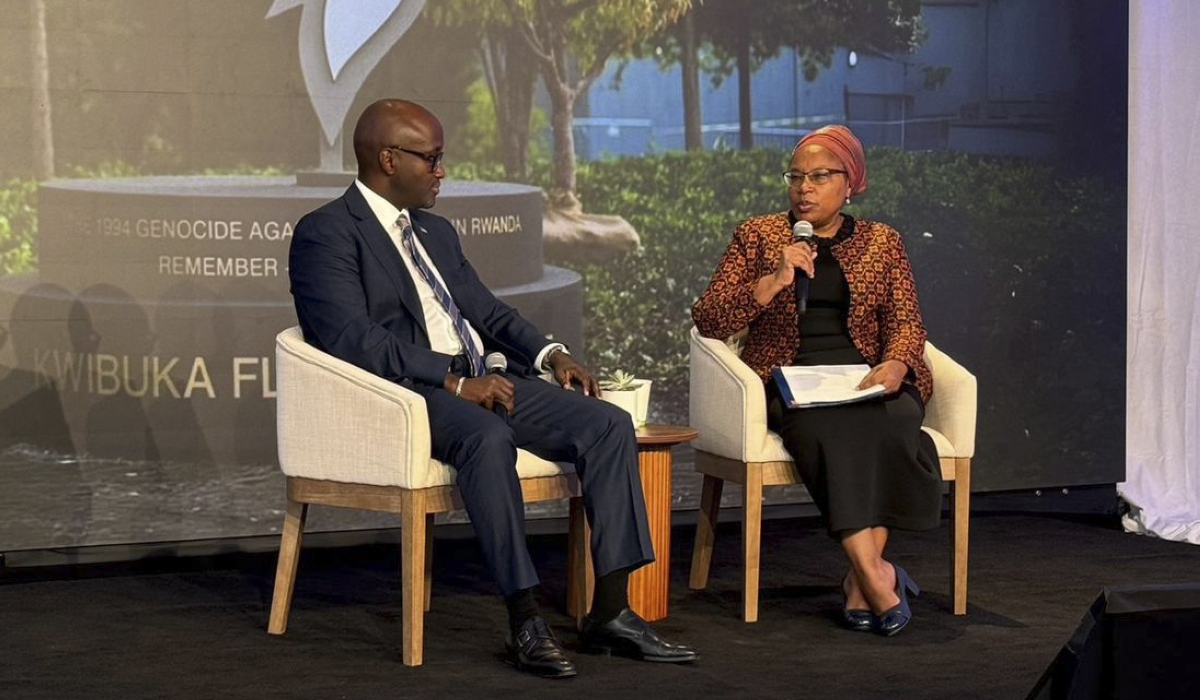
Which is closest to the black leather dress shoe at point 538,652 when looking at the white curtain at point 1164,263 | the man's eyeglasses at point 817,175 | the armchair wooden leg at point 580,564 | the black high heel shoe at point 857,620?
the armchair wooden leg at point 580,564

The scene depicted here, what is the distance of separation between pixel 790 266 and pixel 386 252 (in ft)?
3.26

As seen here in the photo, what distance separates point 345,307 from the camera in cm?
386

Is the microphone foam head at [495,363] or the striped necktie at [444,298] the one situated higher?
the striped necktie at [444,298]

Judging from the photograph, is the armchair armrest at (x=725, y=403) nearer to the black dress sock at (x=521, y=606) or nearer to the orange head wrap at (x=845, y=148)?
the orange head wrap at (x=845, y=148)

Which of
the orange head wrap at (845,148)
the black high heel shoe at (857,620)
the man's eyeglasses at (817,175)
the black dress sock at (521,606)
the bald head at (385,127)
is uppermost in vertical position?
the bald head at (385,127)

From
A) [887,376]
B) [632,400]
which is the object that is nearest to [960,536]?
[887,376]

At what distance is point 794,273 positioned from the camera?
4199 mm

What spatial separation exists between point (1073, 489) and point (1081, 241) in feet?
3.07

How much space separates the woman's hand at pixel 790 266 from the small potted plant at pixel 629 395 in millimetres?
396

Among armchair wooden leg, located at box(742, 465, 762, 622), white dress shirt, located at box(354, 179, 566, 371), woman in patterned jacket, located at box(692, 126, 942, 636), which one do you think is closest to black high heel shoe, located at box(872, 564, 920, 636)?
woman in patterned jacket, located at box(692, 126, 942, 636)

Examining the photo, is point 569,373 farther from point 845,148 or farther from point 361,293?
point 845,148

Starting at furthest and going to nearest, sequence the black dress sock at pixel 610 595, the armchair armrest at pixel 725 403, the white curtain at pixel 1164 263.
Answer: the white curtain at pixel 1164 263 < the armchair armrest at pixel 725 403 < the black dress sock at pixel 610 595

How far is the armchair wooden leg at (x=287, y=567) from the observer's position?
406cm

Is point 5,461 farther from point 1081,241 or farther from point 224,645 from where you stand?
point 1081,241
